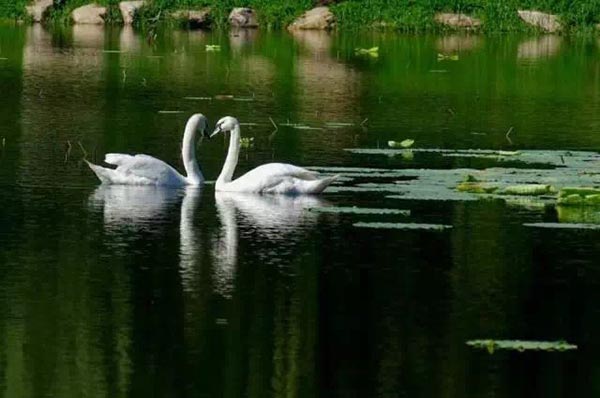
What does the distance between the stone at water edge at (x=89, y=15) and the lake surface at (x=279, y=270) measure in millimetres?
32631

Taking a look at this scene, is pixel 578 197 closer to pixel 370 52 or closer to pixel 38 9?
pixel 370 52

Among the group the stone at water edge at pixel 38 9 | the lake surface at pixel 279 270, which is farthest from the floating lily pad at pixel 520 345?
the stone at water edge at pixel 38 9

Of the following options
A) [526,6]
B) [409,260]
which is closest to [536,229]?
[409,260]

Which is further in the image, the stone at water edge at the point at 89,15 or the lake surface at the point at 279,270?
the stone at water edge at the point at 89,15

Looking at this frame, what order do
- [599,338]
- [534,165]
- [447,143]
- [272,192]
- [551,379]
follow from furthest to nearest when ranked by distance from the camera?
[447,143], [534,165], [272,192], [599,338], [551,379]

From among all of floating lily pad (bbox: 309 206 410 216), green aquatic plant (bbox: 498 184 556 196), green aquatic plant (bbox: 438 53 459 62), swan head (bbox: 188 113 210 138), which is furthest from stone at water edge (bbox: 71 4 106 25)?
floating lily pad (bbox: 309 206 410 216)

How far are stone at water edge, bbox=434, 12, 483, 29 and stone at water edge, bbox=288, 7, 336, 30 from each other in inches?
146

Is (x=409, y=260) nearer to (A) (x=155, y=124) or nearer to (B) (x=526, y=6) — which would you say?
(A) (x=155, y=124)

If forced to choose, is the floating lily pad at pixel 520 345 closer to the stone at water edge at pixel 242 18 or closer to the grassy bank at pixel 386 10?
the grassy bank at pixel 386 10

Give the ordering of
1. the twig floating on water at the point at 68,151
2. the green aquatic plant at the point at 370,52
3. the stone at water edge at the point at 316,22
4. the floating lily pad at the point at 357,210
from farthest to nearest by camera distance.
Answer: the stone at water edge at the point at 316,22 < the green aquatic plant at the point at 370,52 < the twig floating on water at the point at 68,151 < the floating lily pad at the point at 357,210

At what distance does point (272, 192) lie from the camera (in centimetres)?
2123

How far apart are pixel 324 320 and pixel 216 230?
14.5ft

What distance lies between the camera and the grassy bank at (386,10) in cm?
6556

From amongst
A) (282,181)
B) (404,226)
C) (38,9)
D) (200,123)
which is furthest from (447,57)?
(404,226)
